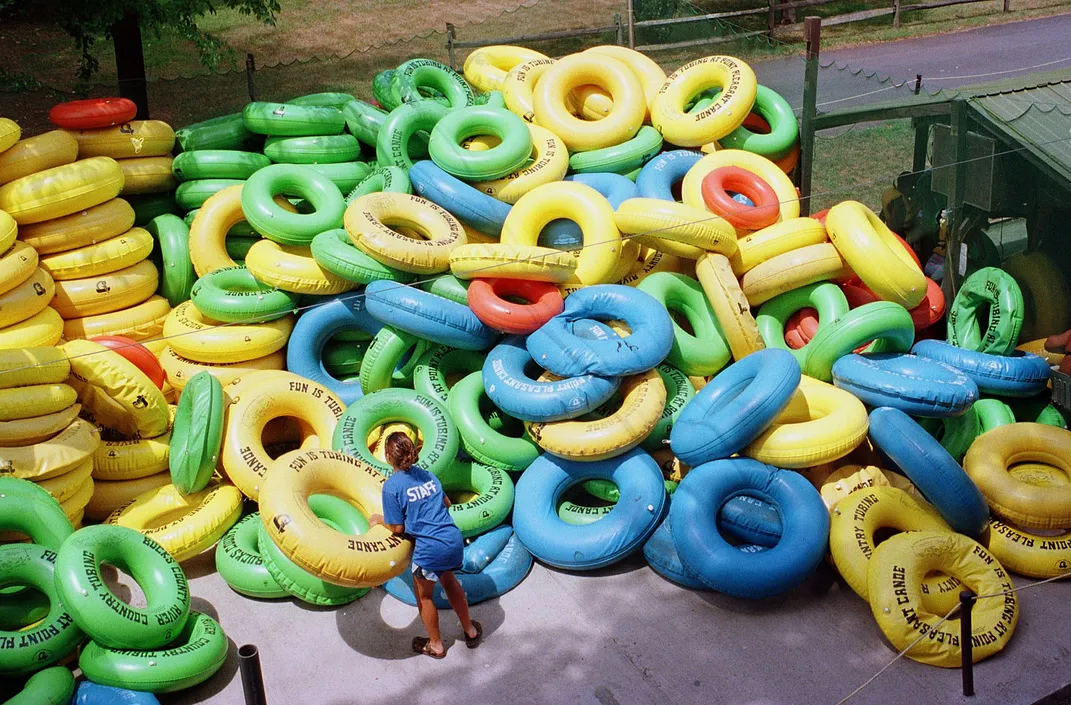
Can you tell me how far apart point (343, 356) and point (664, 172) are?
299 centimetres

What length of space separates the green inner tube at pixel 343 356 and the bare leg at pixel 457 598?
2798 mm

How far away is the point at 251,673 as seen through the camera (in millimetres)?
4246

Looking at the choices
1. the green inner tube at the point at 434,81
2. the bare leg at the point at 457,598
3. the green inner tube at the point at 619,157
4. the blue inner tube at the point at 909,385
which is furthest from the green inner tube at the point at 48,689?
the green inner tube at the point at 434,81

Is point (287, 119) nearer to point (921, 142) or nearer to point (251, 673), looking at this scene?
point (921, 142)

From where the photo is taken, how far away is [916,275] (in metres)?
7.63

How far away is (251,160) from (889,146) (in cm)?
598

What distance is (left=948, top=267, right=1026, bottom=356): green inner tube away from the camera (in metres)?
7.49

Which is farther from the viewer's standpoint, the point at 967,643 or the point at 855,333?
the point at 855,333

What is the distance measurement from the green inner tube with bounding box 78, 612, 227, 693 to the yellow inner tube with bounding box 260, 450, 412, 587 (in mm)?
654

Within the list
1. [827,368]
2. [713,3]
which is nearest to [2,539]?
[827,368]

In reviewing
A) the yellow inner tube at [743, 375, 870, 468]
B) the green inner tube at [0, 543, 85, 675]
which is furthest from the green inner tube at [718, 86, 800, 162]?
the green inner tube at [0, 543, 85, 675]

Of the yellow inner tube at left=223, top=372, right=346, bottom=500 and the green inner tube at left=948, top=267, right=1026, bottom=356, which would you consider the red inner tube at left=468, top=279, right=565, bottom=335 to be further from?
the green inner tube at left=948, top=267, right=1026, bottom=356

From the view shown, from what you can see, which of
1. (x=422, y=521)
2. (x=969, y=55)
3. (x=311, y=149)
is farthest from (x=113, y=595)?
(x=969, y=55)

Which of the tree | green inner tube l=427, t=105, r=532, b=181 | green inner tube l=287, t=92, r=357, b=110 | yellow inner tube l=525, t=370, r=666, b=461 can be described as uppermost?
the tree
